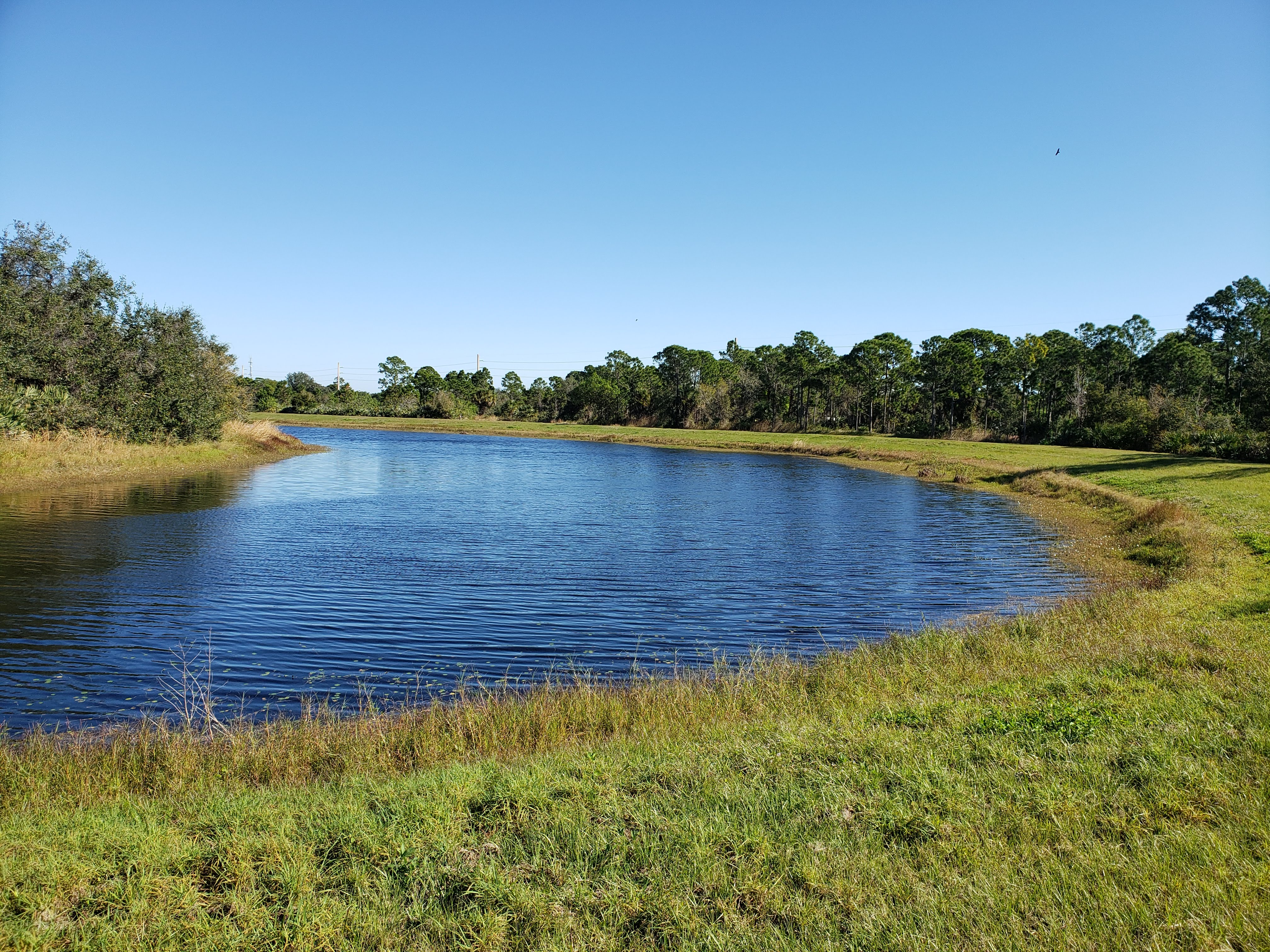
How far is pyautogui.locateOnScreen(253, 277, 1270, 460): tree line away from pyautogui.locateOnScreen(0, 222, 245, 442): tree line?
21025 mm

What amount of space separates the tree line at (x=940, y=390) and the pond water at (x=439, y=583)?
31.0m

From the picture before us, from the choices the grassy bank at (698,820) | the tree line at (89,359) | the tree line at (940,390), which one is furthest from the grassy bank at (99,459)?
the grassy bank at (698,820)

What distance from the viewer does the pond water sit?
519 inches

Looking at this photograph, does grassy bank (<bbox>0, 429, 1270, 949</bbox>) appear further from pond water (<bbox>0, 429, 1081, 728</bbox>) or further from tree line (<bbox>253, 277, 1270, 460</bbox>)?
tree line (<bbox>253, 277, 1270, 460</bbox>)

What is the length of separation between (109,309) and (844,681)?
50.3 m

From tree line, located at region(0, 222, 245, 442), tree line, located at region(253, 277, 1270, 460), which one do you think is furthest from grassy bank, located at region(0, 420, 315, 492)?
tree line, located at region(253, 277, 1270, 460)

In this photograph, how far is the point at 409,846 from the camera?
5.85 m

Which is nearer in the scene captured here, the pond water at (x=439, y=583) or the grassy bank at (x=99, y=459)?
the pond water at (x=439, y=583)

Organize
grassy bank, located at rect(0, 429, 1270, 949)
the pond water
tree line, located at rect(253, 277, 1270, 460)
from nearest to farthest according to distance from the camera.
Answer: grassy bank, located at rect(0, 429, 1270, 949), the pond water, tree line, located at rect(253, 277, 1270, 460)

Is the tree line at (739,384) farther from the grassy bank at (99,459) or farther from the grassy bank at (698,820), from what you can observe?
the grassy bank at (698,820)

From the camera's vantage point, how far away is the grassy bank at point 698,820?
4891mm

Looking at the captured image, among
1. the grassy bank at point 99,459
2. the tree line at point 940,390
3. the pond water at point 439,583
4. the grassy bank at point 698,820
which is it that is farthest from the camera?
the tree line at point 940,390

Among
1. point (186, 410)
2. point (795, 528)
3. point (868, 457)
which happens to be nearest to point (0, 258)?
point (186, 410)

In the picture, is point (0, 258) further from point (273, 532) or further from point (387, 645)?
point (387, 645)
